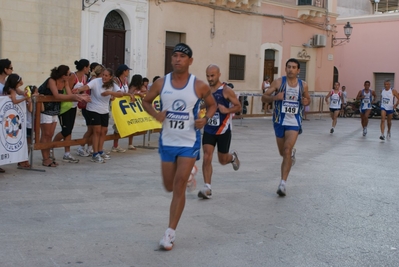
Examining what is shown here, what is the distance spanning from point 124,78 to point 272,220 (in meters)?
6.10

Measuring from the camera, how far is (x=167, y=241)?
5469 millimetres

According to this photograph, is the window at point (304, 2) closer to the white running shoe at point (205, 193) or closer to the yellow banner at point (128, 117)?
the yellow banner at point (128, 117)

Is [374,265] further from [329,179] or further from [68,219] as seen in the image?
[329,179]

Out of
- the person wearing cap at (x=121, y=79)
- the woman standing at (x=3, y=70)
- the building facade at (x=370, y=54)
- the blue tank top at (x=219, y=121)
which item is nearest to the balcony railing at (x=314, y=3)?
the building facade at (x=370, y=54)

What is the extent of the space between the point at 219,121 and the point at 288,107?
1.22m

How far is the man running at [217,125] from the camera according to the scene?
790cm

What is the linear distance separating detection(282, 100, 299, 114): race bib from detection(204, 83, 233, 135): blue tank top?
3.09 feet

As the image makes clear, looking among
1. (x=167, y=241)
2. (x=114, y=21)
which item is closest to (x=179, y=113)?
(x=167, y=241)

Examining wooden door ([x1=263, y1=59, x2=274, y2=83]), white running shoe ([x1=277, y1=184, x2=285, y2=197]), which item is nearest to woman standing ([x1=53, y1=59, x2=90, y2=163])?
white running shoe ([x1=277, y1=184, x2=285, y2=197])

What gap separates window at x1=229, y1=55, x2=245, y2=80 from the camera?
82.9 ft

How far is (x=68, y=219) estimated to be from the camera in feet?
21.3

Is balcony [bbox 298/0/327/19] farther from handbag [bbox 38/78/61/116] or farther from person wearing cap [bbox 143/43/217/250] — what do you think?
person wearing cap [bbox 143/43/217/250]

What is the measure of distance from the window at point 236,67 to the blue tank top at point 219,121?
56.5 ft

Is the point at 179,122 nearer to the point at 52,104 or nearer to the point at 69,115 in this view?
the point at 52,104
